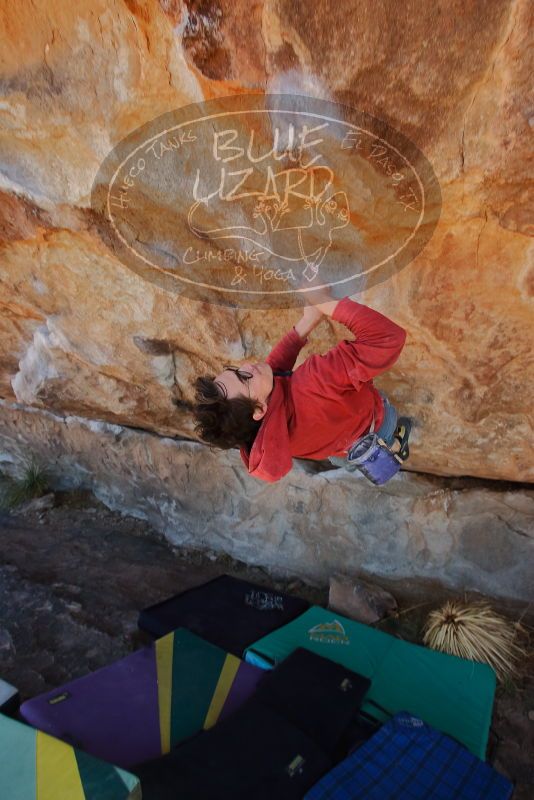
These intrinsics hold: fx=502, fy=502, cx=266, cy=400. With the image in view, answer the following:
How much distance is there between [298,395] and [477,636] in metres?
2.30

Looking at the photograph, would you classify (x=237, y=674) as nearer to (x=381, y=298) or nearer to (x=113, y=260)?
(x=381, y=298)

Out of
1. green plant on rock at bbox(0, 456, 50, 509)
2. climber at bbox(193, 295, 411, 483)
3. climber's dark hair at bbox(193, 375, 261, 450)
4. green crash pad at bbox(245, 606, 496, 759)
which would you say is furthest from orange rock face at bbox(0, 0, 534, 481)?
green plant on rock at bbox(0, 456, 50, 509)

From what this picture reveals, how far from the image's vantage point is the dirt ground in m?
3.11

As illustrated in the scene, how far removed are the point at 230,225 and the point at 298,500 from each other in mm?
2470

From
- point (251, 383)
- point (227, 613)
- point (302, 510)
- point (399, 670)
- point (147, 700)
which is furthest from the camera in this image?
point (302, 510)

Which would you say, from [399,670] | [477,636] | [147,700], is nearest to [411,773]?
[399,670]

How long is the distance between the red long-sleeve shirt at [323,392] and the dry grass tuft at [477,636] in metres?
1.89

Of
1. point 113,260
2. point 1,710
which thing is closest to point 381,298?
point 113,260

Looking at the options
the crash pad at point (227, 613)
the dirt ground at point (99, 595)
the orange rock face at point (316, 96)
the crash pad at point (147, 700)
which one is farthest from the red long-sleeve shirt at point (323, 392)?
the dirt ground at point (99, 595)

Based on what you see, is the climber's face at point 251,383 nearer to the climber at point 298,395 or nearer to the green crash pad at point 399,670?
the climber at point 298,395

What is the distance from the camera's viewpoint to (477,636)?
329 centimetres

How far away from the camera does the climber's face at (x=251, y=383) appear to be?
6.64ft

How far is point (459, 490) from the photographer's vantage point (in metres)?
3.72

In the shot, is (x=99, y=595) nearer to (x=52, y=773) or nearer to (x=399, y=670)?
(x=52, y=773)
